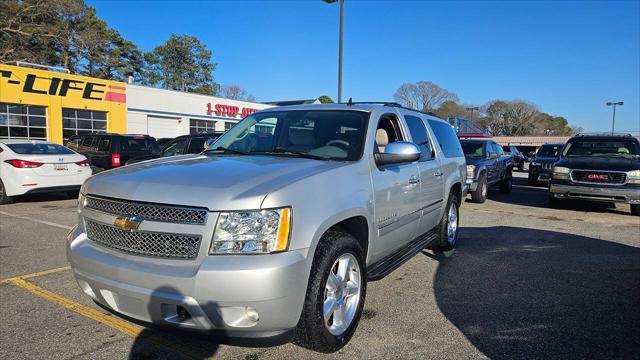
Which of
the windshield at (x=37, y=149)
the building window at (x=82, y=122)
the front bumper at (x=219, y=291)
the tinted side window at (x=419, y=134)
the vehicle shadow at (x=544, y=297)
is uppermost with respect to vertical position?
the building window at (x=82, y=122)

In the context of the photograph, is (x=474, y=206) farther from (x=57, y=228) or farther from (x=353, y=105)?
(x=57, y=228)

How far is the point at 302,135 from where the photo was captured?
13.2ft

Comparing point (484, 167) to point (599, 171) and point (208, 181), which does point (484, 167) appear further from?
point (208, 181)

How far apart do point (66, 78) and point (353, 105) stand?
78.6 feet

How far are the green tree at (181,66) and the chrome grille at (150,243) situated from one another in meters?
65.7

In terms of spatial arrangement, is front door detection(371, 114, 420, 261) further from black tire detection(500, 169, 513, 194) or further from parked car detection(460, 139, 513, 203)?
black tire detection(500, 169, 513, 194)

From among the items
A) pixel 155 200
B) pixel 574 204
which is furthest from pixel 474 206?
pixel 155 200

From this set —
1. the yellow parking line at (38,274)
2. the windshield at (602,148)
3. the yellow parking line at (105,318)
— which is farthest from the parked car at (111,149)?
the windshield at (602,148)

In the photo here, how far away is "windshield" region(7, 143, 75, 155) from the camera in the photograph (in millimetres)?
9398

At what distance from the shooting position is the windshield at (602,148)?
10.0 meters

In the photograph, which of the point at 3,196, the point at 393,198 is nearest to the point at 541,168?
the point at 393,198

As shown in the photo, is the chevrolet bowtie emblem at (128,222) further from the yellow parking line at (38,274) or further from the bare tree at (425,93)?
the bare tree at (425,93)

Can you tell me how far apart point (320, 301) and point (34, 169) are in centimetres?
899

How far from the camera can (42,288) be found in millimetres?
4199
